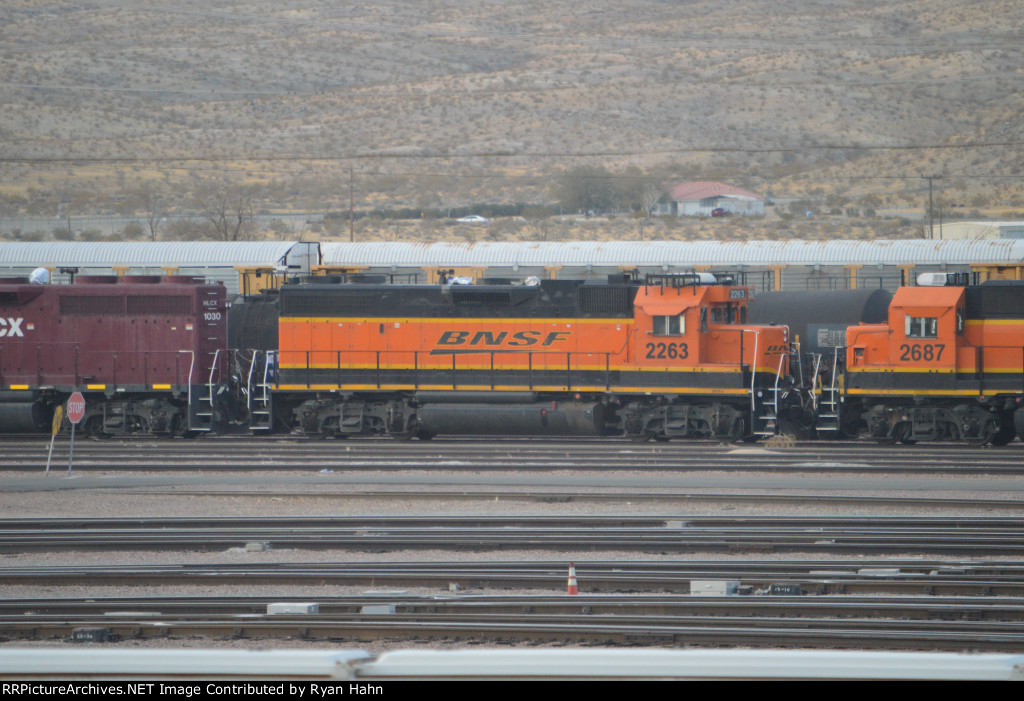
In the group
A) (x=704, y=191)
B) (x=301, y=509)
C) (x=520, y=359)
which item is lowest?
(x=301, y=509)

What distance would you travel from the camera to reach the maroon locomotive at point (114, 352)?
77.5 ft

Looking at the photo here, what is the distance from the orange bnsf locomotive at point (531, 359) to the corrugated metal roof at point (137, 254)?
11703mm

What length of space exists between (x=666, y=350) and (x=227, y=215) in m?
49.2

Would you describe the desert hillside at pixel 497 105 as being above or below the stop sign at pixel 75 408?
above

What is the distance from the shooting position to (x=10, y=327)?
24141 mm

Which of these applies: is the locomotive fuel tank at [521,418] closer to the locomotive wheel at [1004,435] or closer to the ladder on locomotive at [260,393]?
the ladder on locomotive at [260,393]

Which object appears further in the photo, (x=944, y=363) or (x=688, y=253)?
(x=688, y=253)

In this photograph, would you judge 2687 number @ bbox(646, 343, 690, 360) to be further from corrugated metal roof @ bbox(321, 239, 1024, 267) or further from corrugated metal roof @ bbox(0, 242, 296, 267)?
corrugated metal roof @ bbox(0, 242, 296, 267)

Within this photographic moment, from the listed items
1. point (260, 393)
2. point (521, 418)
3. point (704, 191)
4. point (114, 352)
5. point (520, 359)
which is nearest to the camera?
point (521, 418)

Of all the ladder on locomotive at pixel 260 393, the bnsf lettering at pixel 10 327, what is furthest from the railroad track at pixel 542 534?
the bnsf lettering at pixel 10 327

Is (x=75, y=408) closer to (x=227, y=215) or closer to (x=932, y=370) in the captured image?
(x=932, y=370)

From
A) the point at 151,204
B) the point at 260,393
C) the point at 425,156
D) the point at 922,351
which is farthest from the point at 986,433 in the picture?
the point at 151,204

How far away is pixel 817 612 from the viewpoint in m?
9.27

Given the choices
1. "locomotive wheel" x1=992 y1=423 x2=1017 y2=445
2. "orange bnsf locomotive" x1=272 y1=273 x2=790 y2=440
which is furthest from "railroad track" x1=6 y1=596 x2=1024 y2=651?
"locomotive wheel" x1=992 y1=423 x2=1017 y2=445
